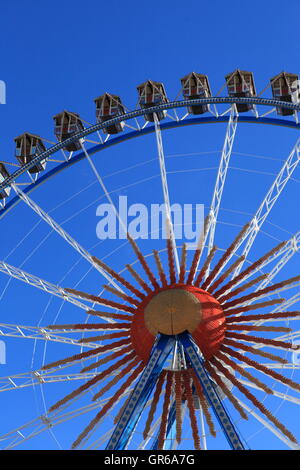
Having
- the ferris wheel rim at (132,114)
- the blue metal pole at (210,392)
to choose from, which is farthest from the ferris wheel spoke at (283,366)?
the ferris wheel rim at (132,114)

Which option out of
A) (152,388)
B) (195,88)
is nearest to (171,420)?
(152,388)

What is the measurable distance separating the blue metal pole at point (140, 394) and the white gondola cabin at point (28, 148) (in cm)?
939

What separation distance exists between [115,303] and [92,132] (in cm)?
759

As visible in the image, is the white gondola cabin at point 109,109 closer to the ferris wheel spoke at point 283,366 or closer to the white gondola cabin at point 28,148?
the white gondola cabin at point 28,148

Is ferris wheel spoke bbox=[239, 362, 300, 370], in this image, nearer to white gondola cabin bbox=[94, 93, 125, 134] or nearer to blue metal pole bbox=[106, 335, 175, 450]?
blue metal pole bbox=[106, 335, 175, 450]

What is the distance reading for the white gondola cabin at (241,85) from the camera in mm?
21281

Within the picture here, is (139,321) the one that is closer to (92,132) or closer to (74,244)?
→ (74,244)

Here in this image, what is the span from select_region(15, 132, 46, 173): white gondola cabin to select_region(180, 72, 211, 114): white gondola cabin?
5.37m

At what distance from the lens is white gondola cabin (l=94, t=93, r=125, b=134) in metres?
22.5

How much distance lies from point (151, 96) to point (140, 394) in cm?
1061

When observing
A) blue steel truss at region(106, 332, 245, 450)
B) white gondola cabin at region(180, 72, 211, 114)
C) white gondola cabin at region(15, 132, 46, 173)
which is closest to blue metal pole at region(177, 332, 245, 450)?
blue steel truss at region(106, 332, 245, 450)

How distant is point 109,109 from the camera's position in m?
22.9
